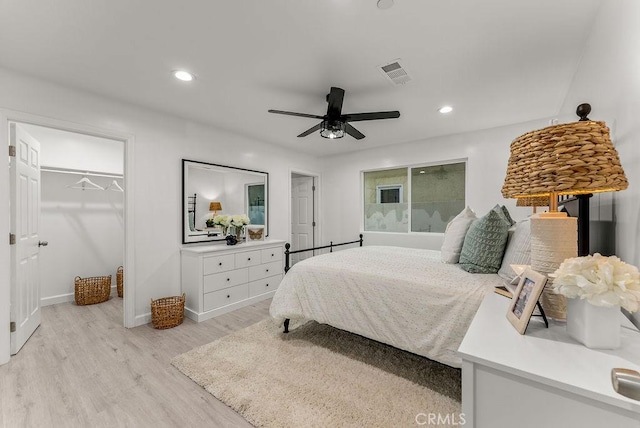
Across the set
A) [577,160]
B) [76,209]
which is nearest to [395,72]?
[577,160]

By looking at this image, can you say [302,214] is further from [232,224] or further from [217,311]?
[217,311]

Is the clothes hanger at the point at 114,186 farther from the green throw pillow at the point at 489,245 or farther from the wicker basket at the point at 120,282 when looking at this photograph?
the green throw pillow at the point at 489,245

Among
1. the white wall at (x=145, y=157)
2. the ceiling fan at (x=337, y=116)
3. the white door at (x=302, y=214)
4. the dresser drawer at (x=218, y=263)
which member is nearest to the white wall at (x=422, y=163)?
the white door at (x=302, y=214)

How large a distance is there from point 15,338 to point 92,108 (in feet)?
7.19

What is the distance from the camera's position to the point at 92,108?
2621mm

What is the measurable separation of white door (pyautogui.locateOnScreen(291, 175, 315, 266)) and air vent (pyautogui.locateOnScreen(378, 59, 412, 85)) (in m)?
3.19

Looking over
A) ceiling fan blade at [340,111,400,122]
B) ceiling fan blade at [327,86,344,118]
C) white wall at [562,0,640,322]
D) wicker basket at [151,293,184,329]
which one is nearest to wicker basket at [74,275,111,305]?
wicker basket at [151,293,184,329]

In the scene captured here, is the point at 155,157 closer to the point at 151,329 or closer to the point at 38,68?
the point at 38,68

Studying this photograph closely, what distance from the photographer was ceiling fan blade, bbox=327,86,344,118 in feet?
7.43

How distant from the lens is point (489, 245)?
76.9 inches

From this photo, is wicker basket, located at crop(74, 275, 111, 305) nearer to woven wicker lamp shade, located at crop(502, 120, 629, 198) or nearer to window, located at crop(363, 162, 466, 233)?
window, located at crop(363, 162, 466, 233)

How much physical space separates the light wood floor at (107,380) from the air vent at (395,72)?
2719 mm

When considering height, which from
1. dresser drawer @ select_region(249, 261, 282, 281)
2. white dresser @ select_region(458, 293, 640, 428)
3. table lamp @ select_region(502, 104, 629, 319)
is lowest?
dresser drawer @ select_region(249, 261, 282, 281)

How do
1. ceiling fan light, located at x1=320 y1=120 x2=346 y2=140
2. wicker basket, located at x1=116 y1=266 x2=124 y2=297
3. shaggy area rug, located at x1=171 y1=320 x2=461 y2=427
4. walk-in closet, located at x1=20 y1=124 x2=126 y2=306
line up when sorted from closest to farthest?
shaggy area rug, located at x1=171 y1=320 x2=461 y2=427, ceiling fan light, located at x1=320 y1=120 x2=346 y2=140, walk-in closet, located at x1=20 y1=124 x2=126 y2=306, wicker basket, located at x1=116 y1=266 x2=124 y2=297
